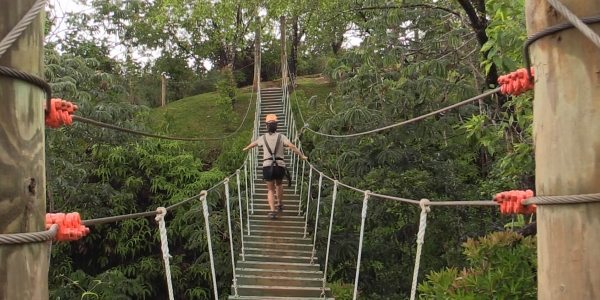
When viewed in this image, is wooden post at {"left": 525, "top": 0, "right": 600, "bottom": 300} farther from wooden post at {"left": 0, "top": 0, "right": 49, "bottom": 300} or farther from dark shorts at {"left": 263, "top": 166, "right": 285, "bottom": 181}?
dark shorts at {"left": 263, "top": 166, "right": 285, "bottom": 181}

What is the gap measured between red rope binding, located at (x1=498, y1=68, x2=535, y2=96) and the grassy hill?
745 cm

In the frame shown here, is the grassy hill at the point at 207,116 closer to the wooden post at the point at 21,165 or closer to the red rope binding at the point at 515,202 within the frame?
the red rope binding at the point at 515,202

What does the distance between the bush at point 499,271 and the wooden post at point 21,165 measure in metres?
1.84

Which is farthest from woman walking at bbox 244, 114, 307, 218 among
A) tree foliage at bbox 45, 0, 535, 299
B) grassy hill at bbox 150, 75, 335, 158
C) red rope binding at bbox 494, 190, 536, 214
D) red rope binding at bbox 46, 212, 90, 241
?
grassy hill at bbox 150, 75, 335, 158

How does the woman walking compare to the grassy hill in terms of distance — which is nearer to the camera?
the woman walking

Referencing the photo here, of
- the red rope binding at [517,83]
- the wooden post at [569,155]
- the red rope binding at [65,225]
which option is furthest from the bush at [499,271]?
the red rope binding at [65,225]

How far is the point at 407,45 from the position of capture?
5.18 metres

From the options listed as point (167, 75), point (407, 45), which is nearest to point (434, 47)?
point (407, 45)

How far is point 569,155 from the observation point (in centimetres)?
82

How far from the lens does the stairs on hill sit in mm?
3715

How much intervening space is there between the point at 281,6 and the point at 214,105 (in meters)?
2.87

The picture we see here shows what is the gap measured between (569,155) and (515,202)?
0.31 meters

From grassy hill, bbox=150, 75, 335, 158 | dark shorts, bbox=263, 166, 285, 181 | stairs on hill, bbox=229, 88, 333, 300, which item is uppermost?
grassy hill, bbox=150, 75, 335, 158

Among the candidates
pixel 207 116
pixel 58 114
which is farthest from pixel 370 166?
pixel 207 116
